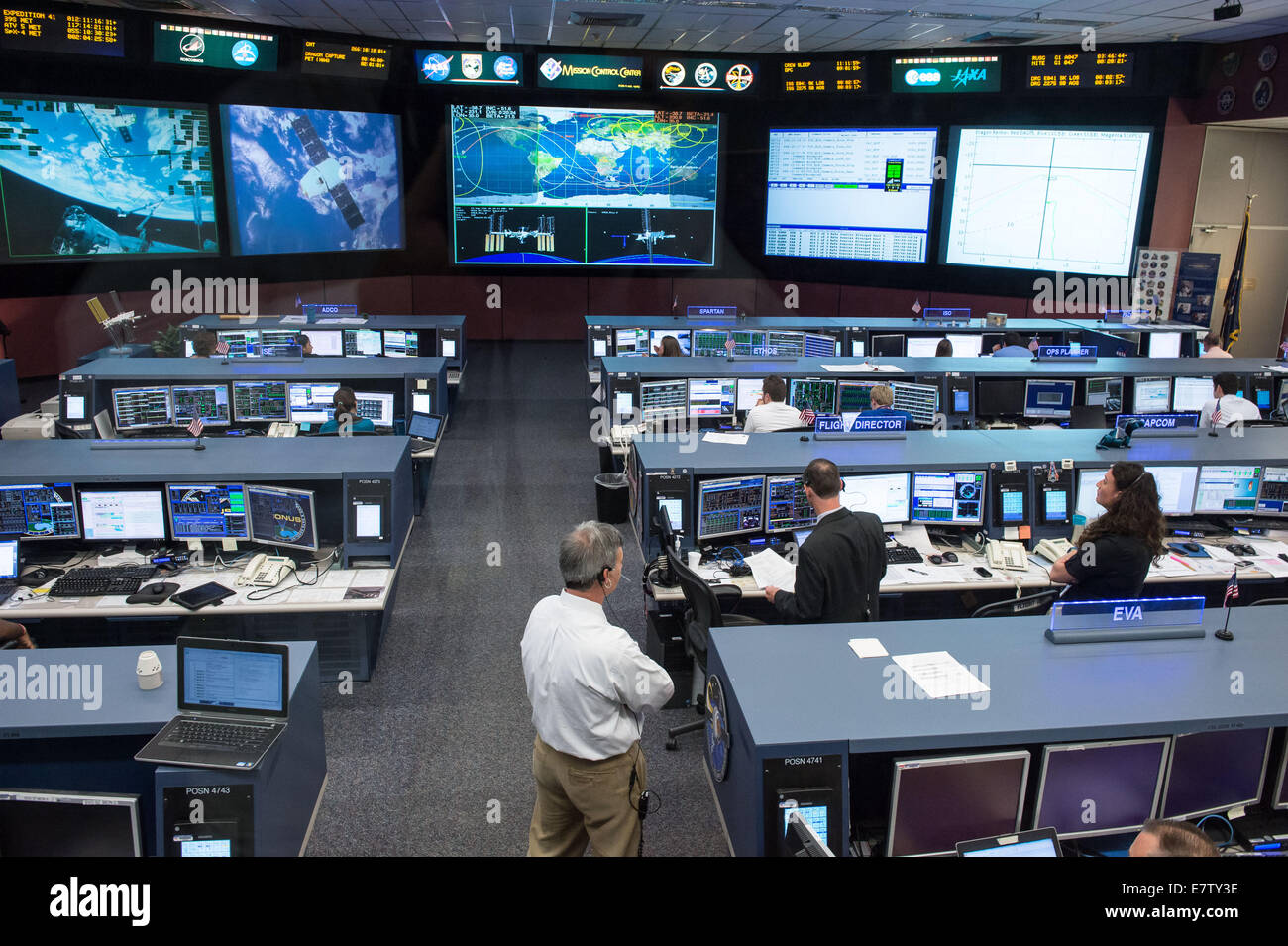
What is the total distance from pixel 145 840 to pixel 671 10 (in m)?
9.85

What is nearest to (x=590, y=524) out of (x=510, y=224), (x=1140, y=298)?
(x=1140, y=298)

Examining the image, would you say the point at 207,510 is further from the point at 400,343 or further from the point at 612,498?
the point at 400,343

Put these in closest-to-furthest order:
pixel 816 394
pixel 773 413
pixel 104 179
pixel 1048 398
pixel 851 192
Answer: pixel 773 413 → pixel 816 394 → pixel 1048 398 → pixel 104 179 → pixel 851 192

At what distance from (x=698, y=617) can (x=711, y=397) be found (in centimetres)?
379

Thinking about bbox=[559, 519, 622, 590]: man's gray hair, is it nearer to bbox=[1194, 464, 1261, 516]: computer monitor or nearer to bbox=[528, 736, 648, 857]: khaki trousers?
bbox=[528, 736, 648, 857]: khaki trousers

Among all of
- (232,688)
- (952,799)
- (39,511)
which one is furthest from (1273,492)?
(39,511)

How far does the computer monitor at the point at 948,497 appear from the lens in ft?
17.2

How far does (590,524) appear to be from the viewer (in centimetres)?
304

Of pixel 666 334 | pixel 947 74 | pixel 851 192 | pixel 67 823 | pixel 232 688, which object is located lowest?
pixel 67 823

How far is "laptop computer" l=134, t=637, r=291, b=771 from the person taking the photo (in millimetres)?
2855

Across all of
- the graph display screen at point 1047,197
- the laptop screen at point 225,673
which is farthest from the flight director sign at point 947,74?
the laptop screen at point 225,673

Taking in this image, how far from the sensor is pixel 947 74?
453 inches

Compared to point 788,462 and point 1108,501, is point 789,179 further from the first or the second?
point 1108,501

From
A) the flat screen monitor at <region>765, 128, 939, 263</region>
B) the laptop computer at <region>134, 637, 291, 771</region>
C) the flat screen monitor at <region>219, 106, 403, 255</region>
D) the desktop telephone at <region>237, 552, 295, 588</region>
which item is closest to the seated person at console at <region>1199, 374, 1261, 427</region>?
the flat screen monitor at <region>765, 128, 939, 263</region>
